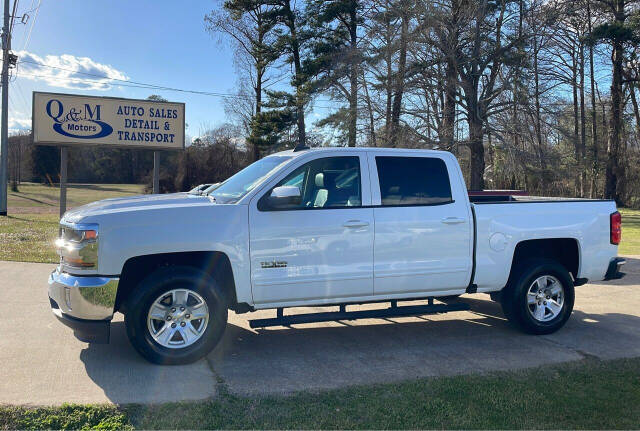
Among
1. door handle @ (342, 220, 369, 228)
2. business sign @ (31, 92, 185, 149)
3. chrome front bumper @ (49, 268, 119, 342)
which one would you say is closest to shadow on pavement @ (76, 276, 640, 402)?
chrome front bumper @ (49, 268, 119, 342)

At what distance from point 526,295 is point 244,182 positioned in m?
3.50

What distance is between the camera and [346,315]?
5766mm

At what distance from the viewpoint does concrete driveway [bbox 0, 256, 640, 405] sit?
4.64 meters

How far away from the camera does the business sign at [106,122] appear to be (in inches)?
792

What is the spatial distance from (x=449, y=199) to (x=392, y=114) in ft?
73.0

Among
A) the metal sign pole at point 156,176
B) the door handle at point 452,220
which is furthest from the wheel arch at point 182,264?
the metal sign pole at point 156,176

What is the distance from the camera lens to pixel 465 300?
331 inches

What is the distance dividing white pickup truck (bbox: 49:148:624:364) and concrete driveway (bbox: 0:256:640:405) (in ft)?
1.14

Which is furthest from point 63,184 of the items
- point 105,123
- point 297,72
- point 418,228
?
point 297,72

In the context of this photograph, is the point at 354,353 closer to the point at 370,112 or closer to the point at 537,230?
the point at 537,230

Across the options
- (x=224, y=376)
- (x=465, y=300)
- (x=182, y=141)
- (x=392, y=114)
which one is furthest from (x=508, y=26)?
(x=224, y=376)

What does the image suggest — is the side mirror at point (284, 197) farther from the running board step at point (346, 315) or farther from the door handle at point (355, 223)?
the running board step at point (346, 315)

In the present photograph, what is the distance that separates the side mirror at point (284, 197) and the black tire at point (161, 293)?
0.96 metres

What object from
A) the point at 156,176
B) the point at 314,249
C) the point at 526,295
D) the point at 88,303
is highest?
the point at 156,176
